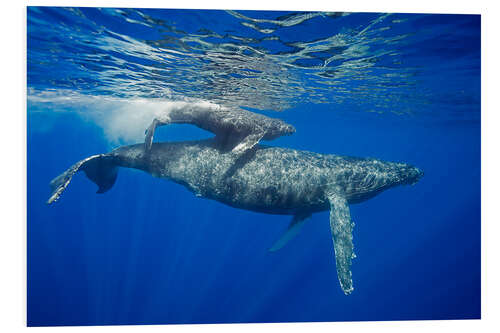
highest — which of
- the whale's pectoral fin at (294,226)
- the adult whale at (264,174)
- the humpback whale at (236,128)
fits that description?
the humpback whale at (236,128)

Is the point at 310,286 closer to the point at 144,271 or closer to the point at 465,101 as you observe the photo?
the point at 144,271

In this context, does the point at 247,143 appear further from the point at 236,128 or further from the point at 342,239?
the point at 342,239

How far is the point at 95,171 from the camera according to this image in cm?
878

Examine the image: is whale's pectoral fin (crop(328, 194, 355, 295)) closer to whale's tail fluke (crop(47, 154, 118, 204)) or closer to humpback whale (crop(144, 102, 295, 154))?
humpback whale (crop(144, 102, 295, 154))

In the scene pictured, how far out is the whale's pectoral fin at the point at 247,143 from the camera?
7896 millimetres

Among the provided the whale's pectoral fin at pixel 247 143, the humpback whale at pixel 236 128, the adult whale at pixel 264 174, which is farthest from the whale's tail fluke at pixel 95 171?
the whale's pectoral fin at pixel 247 143

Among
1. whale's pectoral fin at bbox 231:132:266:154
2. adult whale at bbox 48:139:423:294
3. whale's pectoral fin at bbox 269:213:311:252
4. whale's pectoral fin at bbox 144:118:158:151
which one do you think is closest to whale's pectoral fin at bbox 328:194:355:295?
adult whale at bbox 48:139:423:294

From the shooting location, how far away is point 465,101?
19.8m

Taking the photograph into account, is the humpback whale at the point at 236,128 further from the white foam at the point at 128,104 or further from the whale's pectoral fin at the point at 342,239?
the whale's pectoral fin at the point at 342,239

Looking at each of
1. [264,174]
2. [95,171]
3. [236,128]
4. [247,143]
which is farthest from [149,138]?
[264,174]

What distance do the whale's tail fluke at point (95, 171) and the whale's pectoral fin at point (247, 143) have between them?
413 centimetres

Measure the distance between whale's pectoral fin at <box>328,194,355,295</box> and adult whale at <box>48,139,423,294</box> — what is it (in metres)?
0.04

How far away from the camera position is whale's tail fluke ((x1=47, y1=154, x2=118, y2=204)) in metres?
7.66
